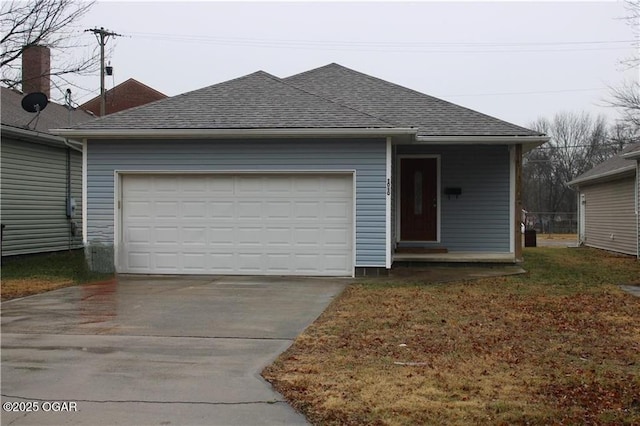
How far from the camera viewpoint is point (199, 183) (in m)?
13.7

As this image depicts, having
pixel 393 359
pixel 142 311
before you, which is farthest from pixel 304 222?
pixel 393 359

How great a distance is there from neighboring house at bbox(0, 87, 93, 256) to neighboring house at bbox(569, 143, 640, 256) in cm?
1650

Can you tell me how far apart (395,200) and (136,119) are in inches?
262

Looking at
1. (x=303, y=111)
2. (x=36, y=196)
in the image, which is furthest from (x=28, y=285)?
(x=36, y=196)

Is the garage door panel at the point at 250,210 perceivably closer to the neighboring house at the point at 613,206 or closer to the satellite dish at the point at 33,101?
the satellite dish at the point at 33,101

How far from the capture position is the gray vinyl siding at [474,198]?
1623 centimetres

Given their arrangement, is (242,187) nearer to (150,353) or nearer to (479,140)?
(479,140)

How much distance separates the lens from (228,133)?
13.1m

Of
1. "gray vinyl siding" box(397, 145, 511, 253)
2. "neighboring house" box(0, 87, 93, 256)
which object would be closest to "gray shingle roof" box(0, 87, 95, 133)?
"neighboring house" box(0, 87, 93, 256)

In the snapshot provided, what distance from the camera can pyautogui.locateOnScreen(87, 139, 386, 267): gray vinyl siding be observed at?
43.2ft

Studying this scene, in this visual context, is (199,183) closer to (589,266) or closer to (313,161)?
(313,161)

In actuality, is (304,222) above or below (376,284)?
above

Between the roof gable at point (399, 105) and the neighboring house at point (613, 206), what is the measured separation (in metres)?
5.04

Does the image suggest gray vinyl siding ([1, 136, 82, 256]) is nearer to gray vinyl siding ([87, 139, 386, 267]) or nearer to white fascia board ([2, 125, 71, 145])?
white fascia board ([2, 125, 71, 145])
